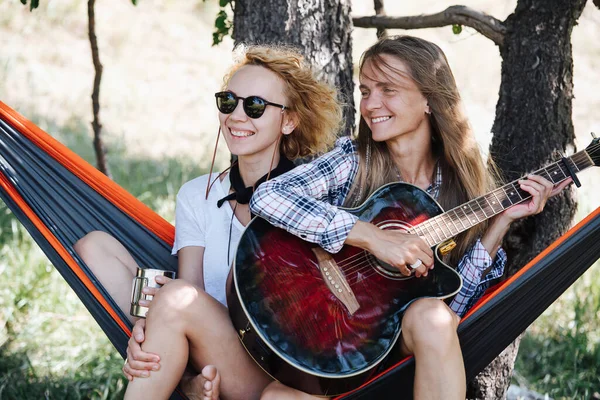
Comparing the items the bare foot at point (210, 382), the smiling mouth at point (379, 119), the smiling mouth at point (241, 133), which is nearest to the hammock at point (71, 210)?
the bare foot at point (210, 382)

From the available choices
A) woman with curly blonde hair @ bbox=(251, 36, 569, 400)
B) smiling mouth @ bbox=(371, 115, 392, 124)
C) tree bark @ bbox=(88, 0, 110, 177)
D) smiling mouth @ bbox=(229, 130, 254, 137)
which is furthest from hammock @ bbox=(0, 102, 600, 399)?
tree bark @ bbox=(88, 0, 110, 177)

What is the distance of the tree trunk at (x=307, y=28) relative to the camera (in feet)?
10.2

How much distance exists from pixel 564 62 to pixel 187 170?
384 cm

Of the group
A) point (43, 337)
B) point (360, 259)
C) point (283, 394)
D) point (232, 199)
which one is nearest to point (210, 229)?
point (232, 199)

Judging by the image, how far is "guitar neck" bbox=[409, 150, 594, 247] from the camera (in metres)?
2.50

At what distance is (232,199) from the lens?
2.72 m

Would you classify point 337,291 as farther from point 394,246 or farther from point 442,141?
point 442,141

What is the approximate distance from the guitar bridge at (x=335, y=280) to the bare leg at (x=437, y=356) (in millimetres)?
228

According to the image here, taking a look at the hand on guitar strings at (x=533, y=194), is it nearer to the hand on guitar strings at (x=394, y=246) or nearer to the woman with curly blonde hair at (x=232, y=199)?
the hand on guitar strings at (x=394, y=246)

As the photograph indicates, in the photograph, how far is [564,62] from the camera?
301cm

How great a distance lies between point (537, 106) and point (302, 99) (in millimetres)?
925

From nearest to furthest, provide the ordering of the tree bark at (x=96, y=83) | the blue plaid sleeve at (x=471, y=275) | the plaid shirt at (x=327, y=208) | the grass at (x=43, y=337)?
the plaid shirt at (x=327, y=208) < the blue plaid sleeve at (x=471, y=275) < the grass at (x=43, y=337) < the tree bark at (x=96, y=83)

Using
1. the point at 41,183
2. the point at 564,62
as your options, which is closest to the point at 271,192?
the point at 41,183

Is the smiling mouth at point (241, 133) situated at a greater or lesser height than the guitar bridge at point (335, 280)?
→ greater
